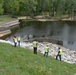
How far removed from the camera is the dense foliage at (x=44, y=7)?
119m

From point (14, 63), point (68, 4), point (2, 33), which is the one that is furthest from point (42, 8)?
point (14, 63)

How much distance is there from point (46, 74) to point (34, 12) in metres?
103

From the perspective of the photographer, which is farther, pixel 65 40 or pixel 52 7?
pixel 52 7

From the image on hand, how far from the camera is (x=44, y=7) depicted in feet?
413

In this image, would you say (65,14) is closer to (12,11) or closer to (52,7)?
(52,7)

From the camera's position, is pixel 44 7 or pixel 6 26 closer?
pixel 6 26

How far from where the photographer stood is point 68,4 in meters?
126

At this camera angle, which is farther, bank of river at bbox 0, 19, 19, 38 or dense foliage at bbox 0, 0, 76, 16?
dense foliage at bbox 0, 0, 76, 16

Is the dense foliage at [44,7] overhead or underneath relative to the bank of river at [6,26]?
overhead

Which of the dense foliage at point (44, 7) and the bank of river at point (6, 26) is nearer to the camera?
the bank of river at point (6, 26)

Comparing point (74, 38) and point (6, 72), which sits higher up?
point (6, 72)

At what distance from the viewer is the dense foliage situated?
119 meters

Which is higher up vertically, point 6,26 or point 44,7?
point 44,7

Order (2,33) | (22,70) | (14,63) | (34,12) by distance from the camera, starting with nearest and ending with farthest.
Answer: (22,70), (14,63), (2,33), (34,12)
